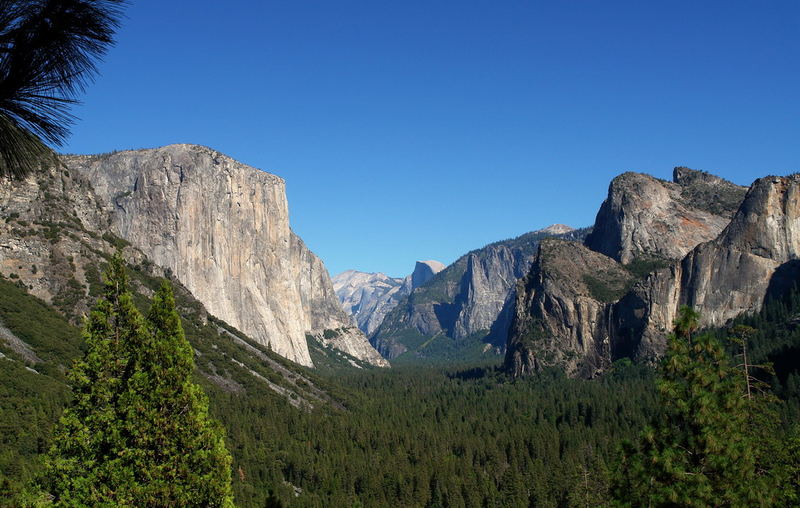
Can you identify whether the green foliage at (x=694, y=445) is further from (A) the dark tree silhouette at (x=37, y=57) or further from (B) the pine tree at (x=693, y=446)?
(A) the dark tree silhouette at (x=37, y=57)

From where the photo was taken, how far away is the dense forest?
9031 cm

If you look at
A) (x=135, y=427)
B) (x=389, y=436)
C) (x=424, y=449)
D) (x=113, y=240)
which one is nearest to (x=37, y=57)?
(x=135, y=427)

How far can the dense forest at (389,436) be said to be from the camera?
90.3 m

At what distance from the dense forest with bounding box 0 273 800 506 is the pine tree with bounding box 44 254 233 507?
1904 centimetres

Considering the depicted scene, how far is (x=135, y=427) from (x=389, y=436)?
114 meters

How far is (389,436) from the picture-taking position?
136m

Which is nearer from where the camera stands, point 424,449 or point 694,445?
point 694,445

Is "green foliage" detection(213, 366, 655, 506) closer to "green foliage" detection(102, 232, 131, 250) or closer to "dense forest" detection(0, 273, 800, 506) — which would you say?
"dense forest" detection(0, 273, 800, 506)

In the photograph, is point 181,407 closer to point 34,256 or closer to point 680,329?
point 680,329

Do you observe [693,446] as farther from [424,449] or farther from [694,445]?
[424,449]

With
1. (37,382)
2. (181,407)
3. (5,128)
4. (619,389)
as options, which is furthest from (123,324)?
(619,389)

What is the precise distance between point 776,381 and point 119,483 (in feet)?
458

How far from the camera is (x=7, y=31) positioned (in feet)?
40.8

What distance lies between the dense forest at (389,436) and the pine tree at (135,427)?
750 inches
